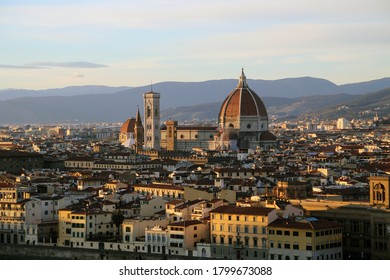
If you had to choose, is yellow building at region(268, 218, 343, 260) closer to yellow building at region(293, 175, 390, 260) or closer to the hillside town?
the hillside town

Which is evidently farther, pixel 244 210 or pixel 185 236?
pixel 185 236

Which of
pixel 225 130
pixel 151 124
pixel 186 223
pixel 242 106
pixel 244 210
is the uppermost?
pixel 242 106

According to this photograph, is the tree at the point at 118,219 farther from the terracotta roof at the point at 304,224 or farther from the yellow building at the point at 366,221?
the terracotta roof at the point at 304,224

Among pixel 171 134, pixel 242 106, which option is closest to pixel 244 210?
pixel 171 134

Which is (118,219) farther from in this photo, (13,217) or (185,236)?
(13,217)

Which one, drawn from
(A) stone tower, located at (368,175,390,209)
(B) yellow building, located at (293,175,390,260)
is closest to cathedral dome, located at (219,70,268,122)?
(B) yellow building, located at (293,175,390,260)

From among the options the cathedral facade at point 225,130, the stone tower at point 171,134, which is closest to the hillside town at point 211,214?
the stone tower at point 171,134
